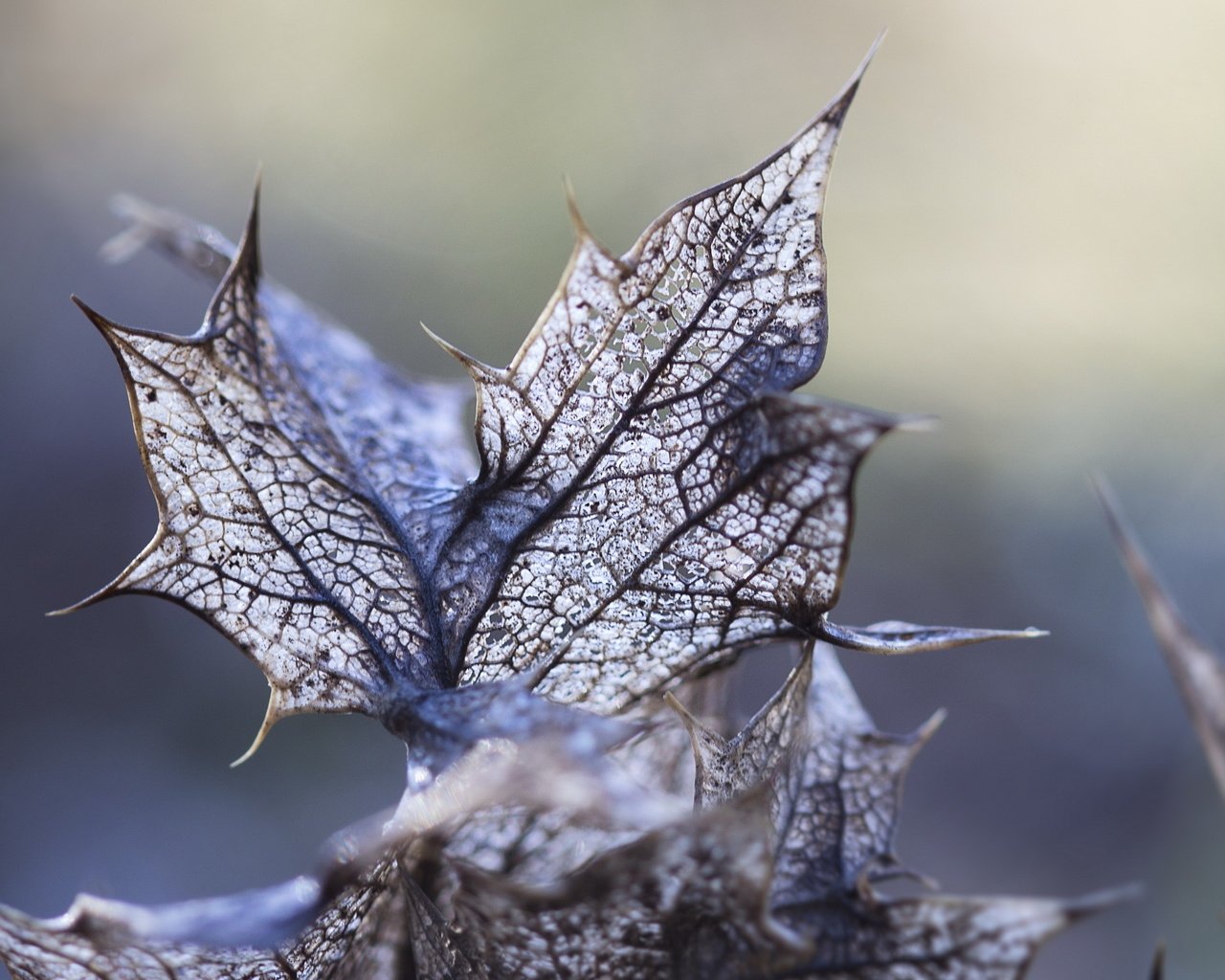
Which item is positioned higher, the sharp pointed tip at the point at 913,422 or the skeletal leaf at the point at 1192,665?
the sharp pointed tip at the point at 913,422

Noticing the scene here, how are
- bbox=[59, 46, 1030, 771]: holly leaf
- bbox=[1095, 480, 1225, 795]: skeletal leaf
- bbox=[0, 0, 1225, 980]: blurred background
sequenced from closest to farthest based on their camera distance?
bbox=[1095, 480, 1225, 795]: skeletal leaf < bbox=[59, 46, 1030, 771]: holly leaf < bbox=[0, 0, 1225, 980]: blurred background

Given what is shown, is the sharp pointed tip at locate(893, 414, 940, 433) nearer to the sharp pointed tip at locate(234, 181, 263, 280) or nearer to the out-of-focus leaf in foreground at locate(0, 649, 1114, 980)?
the out-of-focus leaf in foreground at locate(0, 649, 1114, 980)

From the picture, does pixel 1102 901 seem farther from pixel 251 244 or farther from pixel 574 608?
pixel 251 244

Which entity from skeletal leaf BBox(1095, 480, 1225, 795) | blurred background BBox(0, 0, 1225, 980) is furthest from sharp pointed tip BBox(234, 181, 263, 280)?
blurred background BBox(0, 0, 1225, 980)

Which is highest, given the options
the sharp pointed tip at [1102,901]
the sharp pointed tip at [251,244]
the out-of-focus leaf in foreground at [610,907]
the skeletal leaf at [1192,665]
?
the sharp pointed tip at [251,244]

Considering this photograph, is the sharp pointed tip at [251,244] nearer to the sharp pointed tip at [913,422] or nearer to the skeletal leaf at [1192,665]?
the sharp pointed tip at [913,422]

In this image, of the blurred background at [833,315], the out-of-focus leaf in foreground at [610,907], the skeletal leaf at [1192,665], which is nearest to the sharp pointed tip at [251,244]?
the out-of-focus leaf in foreground at [610,907]

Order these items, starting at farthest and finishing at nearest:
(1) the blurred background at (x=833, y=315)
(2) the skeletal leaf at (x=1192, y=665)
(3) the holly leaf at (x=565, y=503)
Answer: (1) the blurred background at (x=833, y=315), (3) the holly leaf at (x=565, y=503), (2) the skeletal leaf at (x=1192, y=665)
